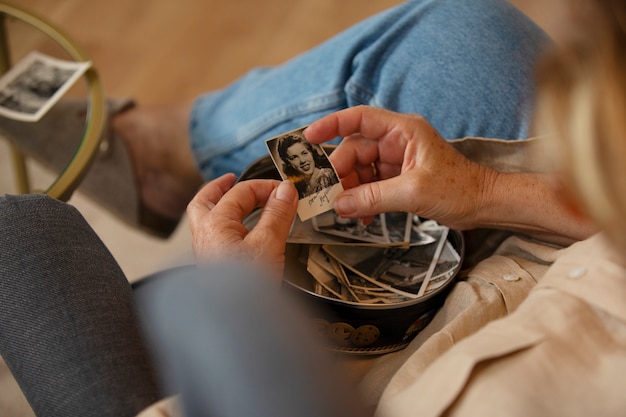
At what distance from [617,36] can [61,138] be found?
1.13 m

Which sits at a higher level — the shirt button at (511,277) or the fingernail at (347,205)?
the fingernail at (347,205)

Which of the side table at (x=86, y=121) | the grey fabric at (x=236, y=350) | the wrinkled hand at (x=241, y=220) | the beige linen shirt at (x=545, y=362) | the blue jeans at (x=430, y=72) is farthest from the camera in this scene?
the side table at (x=86, y=121)

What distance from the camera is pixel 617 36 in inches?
17.2

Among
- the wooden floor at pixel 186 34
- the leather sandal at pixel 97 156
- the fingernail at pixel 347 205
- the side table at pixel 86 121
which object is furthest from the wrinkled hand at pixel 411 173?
the wooden floor at pixel 186 34

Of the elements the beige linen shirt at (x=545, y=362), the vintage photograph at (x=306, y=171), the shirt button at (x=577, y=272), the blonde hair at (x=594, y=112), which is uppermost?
the blonde hair at (x=594, y=112)

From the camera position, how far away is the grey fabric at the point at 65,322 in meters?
0.62

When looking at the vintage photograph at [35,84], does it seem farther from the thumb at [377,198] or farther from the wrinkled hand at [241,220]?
the thumb at [377,198]

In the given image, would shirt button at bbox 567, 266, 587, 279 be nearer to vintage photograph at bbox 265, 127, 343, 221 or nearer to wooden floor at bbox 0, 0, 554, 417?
vintage photograph at bbox 265, 127, 343, 221

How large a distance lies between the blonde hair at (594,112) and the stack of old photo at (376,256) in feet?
1.24

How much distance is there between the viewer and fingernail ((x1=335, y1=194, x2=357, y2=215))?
32.2 inches

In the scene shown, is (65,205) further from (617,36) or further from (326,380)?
(617,36)

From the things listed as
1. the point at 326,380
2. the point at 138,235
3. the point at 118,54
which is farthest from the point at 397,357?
the point at 118,54

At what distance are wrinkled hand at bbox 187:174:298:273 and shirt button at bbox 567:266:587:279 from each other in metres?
0.32

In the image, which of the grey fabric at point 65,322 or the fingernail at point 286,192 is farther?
the fingernail at point 286,192
